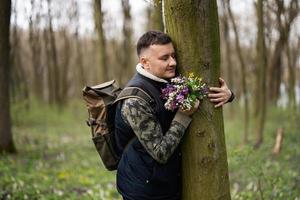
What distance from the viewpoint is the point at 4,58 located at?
330 inches

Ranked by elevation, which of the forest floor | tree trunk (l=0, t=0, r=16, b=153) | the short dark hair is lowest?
the forest floor

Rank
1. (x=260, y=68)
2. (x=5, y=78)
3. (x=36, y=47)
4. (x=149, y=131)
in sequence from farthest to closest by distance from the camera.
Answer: (x=36, y=47)
(x=260, y=68)
(x=5, y=78)
(x=149, y=131)

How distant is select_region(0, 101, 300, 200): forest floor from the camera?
5645 millimetres

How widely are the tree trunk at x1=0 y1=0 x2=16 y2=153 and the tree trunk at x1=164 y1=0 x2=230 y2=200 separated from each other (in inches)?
222

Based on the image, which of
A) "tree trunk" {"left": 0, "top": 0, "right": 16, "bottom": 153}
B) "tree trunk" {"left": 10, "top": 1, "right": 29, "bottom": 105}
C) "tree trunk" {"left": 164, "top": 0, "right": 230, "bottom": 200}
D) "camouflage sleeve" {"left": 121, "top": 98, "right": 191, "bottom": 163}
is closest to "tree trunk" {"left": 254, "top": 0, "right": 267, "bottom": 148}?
"tree trunk" {"left": 0, "top": 0, "right": 16, "bottom": 153}

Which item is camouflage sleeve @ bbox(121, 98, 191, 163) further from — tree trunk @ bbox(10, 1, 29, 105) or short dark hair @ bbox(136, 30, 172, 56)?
tree trunk @ bbox(10, 1, 29, 105)

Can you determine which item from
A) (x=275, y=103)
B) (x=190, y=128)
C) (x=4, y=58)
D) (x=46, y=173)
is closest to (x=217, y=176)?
(x=190, y=128)

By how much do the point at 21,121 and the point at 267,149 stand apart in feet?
32.4

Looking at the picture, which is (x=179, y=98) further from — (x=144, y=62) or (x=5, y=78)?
(x=5, y=78)

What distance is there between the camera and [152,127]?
288 cm

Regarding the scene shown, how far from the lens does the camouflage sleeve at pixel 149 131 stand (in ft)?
9.41

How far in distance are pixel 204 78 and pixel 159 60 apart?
366mm

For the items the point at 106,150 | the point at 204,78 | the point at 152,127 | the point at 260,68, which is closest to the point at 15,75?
the point at 260,68

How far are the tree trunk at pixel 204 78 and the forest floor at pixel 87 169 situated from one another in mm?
1440
